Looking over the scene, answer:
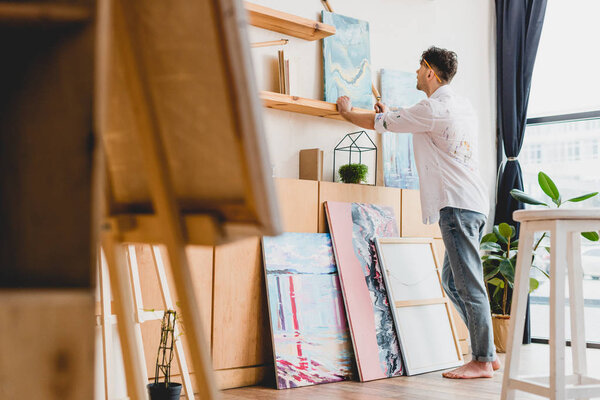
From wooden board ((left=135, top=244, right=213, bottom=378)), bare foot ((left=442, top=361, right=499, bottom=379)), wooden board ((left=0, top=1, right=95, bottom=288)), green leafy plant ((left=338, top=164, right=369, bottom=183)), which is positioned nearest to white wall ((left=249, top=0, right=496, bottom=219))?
green leafy plant ((left=338, top=164, right=369, bottom=183))

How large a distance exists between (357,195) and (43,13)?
3.24 m

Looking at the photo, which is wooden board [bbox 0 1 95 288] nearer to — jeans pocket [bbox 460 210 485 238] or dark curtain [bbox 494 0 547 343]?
jeans pocket [bbox 460 210 485 238]

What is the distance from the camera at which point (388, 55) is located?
457 cm

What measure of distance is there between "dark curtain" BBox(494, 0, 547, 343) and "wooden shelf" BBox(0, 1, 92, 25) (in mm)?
4812

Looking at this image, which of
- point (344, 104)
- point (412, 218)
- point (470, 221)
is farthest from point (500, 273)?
point (344, 104)

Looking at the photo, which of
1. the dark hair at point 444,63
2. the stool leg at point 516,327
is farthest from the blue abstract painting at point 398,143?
the stool leg at point 516,327

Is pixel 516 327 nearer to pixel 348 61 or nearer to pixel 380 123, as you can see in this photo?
pixel 380 123

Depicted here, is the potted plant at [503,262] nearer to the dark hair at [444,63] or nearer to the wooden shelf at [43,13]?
the dark hair at [444,63]

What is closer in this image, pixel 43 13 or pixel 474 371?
pixel 43 13

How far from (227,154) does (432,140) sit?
3.04m

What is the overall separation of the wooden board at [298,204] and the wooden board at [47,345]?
274 centimetres

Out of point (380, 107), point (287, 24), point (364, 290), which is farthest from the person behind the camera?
point (380, 107)

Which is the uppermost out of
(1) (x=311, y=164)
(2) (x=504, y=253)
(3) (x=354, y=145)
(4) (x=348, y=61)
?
(4) (x=348, y=61)

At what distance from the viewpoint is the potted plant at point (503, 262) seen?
4566 millimetres
